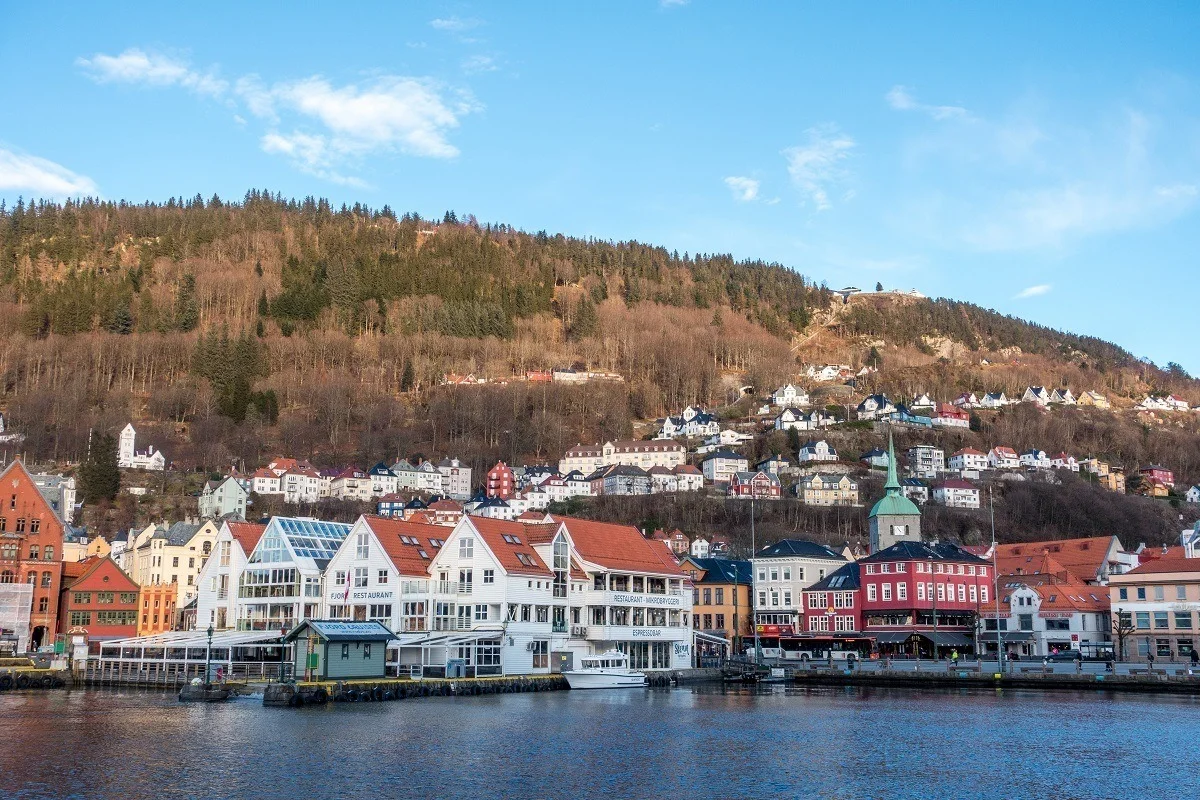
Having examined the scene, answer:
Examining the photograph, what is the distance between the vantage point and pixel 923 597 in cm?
9531

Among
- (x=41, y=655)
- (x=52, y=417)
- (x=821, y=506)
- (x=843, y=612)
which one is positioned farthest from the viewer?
(x=52, y=417)

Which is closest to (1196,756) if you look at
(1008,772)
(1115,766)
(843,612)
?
(1115,766)

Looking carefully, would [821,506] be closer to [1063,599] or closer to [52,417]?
[1063,599]

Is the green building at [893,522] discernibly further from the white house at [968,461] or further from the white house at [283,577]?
the white house at [968,461]

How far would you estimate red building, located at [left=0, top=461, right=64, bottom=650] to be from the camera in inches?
3479

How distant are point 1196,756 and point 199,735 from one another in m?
34.4

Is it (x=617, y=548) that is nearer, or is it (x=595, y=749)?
(x=595, y=749)

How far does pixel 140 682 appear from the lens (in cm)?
7112

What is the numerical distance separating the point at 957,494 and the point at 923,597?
82.8 m

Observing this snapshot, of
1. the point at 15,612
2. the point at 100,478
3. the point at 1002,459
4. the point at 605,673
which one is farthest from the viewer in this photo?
the point at 1002,459

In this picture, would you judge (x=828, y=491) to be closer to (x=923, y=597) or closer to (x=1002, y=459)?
(x=1002, y=459)

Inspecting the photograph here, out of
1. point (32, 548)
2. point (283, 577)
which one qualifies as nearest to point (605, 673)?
point (283, 577)

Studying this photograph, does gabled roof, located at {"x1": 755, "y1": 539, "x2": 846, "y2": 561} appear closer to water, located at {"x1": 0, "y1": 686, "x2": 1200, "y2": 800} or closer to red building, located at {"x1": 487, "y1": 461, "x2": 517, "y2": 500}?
water, located at {"x1": 0, "y1": 686, "x2": 1200, "y2": 800}

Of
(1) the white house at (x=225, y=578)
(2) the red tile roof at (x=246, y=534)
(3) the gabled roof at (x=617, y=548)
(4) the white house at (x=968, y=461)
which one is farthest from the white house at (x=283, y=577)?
(4) the white house at (x=968, y=461)
